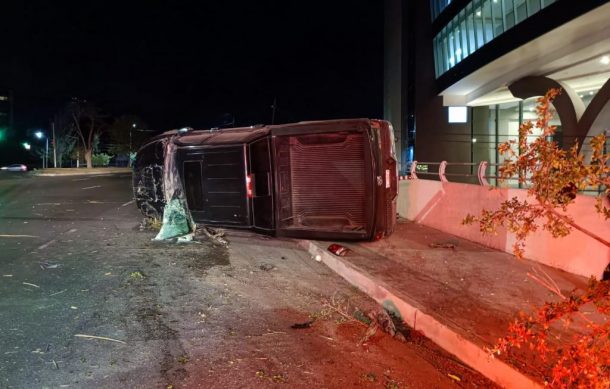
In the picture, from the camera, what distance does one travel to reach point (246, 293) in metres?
6.33

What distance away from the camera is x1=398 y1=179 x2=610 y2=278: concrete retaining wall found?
688cm

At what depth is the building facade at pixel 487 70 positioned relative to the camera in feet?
68.8

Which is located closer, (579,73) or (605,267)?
(605,267)

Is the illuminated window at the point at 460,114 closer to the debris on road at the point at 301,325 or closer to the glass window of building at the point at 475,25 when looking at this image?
the glass window of building at the point at 475,25

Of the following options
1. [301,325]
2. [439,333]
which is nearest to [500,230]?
[439,333]

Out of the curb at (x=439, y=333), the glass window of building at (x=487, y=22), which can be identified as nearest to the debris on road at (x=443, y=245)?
the curb at (x=439, y=333)

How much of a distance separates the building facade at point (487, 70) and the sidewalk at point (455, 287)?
2370 millimetres

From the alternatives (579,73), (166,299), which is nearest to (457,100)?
(579,73)

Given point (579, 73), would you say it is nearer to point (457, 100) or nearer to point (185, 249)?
point (457, 100)

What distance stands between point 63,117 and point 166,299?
5722cm

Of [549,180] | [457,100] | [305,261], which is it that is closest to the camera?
[549,180]

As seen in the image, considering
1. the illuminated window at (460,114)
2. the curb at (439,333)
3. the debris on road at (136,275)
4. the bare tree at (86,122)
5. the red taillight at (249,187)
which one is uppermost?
the bare tree at (86,122)

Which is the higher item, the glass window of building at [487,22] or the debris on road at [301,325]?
the glass window of building at [487,22]

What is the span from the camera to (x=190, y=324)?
16.9 feet
